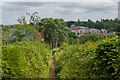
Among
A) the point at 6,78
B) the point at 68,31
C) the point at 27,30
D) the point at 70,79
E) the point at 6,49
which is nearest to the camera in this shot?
the point at 6,78

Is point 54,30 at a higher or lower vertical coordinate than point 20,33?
higher

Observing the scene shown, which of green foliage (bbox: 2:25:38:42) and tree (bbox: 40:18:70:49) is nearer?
green foliage (bbox: 2:25:38:42)

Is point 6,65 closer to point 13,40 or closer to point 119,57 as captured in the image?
point 119,57

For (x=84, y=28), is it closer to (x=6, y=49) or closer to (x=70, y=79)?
(x=70, y=79)

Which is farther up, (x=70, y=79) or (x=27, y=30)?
(x=27, y=30)

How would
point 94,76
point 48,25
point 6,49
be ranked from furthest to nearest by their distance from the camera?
point 48,25, point 94,76, point 6,49

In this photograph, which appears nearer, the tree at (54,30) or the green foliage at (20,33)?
the green foliage at (20,33)

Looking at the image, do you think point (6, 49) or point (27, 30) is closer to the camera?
point (6, 49)

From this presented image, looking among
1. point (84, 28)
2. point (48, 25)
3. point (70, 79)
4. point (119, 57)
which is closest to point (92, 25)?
point (84, 28)

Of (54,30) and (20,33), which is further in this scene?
(54,30)

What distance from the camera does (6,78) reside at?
231cm

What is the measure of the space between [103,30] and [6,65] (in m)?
9.76

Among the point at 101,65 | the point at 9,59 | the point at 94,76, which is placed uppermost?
the point at 9,59

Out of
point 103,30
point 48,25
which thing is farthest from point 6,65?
point 48,25
